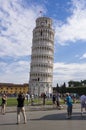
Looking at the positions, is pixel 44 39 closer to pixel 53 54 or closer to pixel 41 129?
pixel 53 54

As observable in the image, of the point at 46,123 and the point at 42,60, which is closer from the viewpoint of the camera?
the point at 46,123

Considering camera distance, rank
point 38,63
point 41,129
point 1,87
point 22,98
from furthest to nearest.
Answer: point 1,87 → point 38,63 → point 22,98 → point 41,129

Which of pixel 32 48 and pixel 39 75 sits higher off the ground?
pixel 32 48

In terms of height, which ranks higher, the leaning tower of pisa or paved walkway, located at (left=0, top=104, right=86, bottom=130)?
the leaning tower of pisa

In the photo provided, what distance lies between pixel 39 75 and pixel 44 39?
1620cm

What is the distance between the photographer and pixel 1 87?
171000mm

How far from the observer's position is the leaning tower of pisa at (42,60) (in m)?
131

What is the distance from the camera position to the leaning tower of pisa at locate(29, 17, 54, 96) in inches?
5172

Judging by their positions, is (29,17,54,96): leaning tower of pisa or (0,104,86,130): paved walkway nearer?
(0,104,86,130): paved walkway

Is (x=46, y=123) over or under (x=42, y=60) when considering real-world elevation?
under

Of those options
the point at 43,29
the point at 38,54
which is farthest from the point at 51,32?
the point at 38,54

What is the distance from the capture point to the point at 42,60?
132 meters

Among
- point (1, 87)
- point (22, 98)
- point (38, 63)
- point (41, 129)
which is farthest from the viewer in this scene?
point (1, 87)

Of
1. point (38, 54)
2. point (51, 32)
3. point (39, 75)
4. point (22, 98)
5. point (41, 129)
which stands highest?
point (51, 32)
